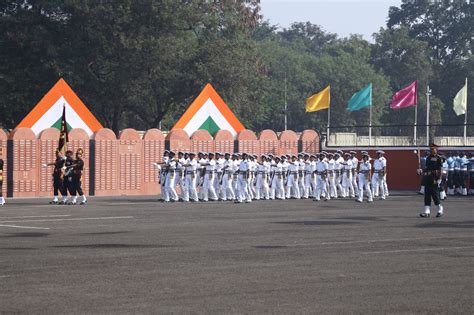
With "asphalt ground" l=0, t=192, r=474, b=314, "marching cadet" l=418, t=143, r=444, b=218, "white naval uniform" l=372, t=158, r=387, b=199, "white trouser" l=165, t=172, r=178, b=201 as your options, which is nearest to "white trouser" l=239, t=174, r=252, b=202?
"white trouser" l=165, t=172, r=178, b=201

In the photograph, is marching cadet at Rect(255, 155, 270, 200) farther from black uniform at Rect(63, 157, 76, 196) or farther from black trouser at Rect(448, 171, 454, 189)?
black trouser at Rect(448, 171, 454, 189)

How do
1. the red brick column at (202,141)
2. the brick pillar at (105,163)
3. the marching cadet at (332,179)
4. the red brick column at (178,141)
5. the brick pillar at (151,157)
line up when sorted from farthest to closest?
1. the red brick column at (202,141)
2. the red brick column at (178,141)
3. the brick pillar at (151,157)
4. the brick pillar at (105,163)
5. the marching cadet at (332,179)

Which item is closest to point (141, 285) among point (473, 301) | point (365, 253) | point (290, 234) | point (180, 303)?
point (180, 303)

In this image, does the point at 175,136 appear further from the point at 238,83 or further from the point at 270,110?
the point at 270,110

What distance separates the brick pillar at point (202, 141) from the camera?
46.0 meters

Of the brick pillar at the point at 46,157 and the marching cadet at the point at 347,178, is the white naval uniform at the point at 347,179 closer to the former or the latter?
the marching cadet at the point at 347,178

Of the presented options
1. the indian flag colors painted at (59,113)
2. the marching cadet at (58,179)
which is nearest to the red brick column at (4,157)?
the indian flag colors painted at (59,113)

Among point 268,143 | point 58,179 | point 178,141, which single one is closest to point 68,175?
point 58,179

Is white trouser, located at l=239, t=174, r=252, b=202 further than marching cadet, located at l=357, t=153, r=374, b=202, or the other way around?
white trouser, located at l=239, t=174, r=252, b=202

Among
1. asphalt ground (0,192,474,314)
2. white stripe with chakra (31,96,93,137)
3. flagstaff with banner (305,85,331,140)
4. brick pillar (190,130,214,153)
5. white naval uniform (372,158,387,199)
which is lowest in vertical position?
asphalt ground (0,192,474,314)

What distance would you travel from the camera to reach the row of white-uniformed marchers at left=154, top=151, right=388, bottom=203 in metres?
37.5

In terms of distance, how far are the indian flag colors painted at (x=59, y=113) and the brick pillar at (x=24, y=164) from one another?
82.5 inches

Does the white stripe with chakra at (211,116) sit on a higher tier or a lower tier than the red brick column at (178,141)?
higher

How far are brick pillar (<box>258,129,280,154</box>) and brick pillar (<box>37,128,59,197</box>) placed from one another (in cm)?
1035
